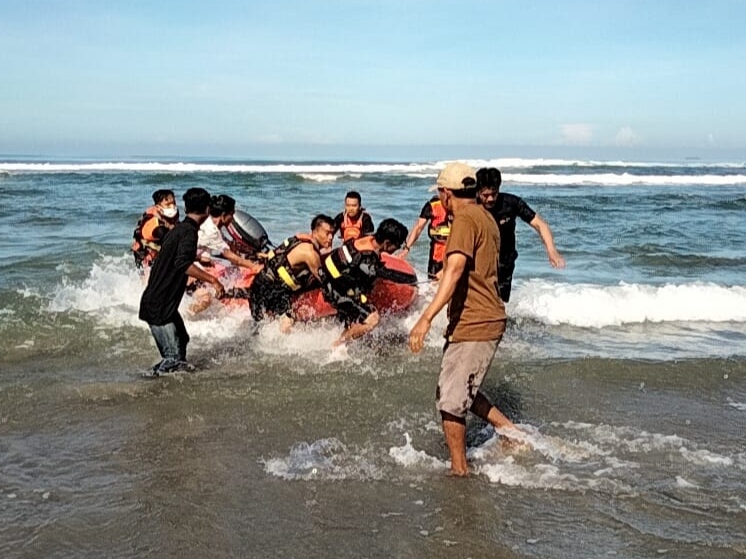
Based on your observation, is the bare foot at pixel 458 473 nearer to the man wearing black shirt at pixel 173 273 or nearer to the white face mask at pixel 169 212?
the man wearing black shirt at pixel 173 273

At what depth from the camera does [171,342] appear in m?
6.09

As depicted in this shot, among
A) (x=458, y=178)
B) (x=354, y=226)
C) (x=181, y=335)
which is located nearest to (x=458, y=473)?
(x=458, y=178)

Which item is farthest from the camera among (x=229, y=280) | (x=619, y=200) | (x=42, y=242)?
(x=619, y=200)

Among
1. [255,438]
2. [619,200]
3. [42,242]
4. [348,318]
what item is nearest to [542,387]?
[348,318]

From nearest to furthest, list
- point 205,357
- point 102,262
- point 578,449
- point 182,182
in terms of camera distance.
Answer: point 578,449
point 205,357
point 102,262
point 182,182

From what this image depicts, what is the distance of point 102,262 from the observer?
11984mm

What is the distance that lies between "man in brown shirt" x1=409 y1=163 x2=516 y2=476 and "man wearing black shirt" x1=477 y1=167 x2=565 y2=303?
1.42 m

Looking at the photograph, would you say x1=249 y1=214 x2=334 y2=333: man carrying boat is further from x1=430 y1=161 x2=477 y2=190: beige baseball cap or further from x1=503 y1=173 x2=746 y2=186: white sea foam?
x1=503 y1=173 x2=746 y2=186: white sea foam

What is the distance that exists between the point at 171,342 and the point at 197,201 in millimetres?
1183

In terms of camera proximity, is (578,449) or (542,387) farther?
(542,387)

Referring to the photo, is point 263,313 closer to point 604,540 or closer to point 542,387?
point 542,387

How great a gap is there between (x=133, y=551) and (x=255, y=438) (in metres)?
1.49

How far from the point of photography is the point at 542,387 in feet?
19.9

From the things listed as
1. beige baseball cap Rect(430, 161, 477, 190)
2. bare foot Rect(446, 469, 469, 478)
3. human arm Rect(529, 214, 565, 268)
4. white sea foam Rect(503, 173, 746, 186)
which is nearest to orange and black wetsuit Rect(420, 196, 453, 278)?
human arm Rect(529, 214, 565, 268)
